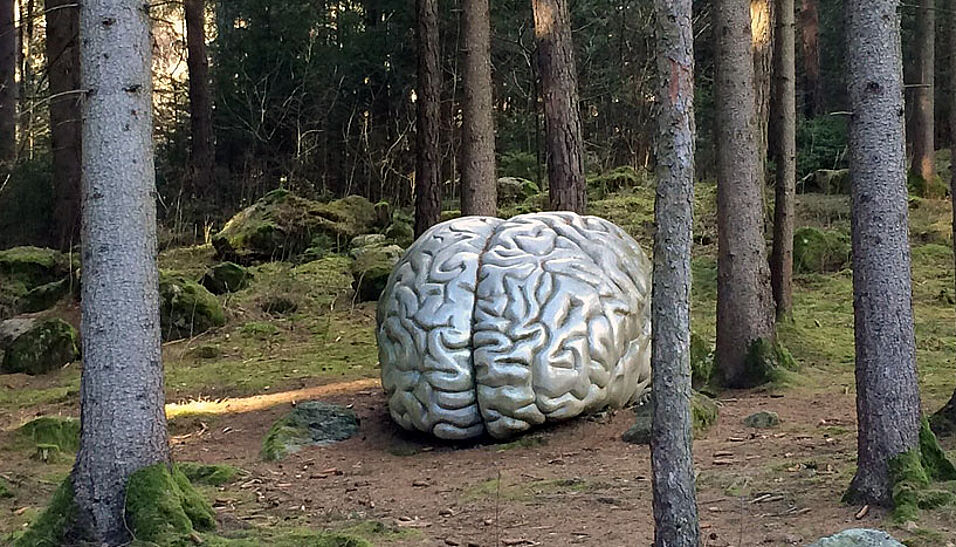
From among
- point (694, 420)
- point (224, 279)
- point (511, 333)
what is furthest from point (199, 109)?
point (694, 420)

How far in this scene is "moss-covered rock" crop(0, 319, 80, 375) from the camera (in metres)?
11.4

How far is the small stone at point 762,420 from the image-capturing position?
24.0 feet

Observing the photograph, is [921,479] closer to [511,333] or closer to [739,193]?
[511,333]

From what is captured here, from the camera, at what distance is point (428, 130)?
1406 cm

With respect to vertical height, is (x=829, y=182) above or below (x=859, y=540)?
above

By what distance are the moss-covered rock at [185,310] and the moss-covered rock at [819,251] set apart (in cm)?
809

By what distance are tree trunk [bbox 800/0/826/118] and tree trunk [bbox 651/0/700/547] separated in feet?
63.4

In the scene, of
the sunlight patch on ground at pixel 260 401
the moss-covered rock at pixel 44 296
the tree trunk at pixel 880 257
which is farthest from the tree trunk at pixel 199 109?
the tree trunk at pixel 880 257

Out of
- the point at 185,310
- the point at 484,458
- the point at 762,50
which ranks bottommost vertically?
the point at 484,458

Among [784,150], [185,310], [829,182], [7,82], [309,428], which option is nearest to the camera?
[309,428]

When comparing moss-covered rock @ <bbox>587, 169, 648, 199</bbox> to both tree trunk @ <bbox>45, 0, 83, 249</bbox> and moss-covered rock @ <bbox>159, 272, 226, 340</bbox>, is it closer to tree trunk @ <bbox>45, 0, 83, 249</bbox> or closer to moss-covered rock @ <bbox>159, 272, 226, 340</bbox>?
moss-covered rock @ <bbox>159, 272, 226, 340</bbox>

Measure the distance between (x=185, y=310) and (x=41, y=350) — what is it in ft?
6.50

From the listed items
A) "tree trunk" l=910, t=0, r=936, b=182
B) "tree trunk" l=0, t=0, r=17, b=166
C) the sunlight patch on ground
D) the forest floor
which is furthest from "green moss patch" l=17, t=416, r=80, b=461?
"tree trunk" l=910, t=0, r=936, b=182

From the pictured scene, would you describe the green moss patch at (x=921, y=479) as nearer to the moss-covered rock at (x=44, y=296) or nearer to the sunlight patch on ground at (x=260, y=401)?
the sunlight patch on ground at (x=260, y=401)
